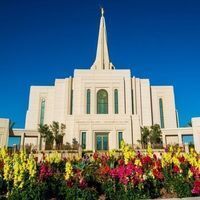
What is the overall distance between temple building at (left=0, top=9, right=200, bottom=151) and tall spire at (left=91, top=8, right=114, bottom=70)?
22cm

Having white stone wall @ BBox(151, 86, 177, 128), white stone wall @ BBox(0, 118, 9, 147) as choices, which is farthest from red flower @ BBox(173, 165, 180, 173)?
white stone wall @ BBox(151, 86, 177, 128)

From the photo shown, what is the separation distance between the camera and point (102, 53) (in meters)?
39.8

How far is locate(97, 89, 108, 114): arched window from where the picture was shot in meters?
32.8

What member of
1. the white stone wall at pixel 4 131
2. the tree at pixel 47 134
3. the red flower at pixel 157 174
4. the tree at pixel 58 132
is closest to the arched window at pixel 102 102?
the tree at pixel 58 132

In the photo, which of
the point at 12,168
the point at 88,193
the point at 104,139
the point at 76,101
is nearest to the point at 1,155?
the point at 12,168

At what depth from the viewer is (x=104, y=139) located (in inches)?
A: 1184

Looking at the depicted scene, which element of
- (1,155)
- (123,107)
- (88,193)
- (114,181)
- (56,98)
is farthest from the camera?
(56,98)

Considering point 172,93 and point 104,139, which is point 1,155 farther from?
point 172,93

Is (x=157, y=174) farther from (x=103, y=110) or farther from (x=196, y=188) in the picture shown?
(x=103, y=110)

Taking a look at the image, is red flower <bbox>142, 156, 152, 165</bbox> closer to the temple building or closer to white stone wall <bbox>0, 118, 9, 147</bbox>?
the temple building

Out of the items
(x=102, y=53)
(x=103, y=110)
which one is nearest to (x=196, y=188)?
(x=103, y=110)

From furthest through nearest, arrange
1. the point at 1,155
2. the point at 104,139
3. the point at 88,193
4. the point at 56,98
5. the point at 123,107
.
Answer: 1. the point at 56,98
2. the point at 123,107
3. the point at 104,139
4. the point at 1,155
5. the point at 88,193

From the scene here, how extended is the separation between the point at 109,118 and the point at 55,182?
21.9 meters

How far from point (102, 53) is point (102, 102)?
964 cm
